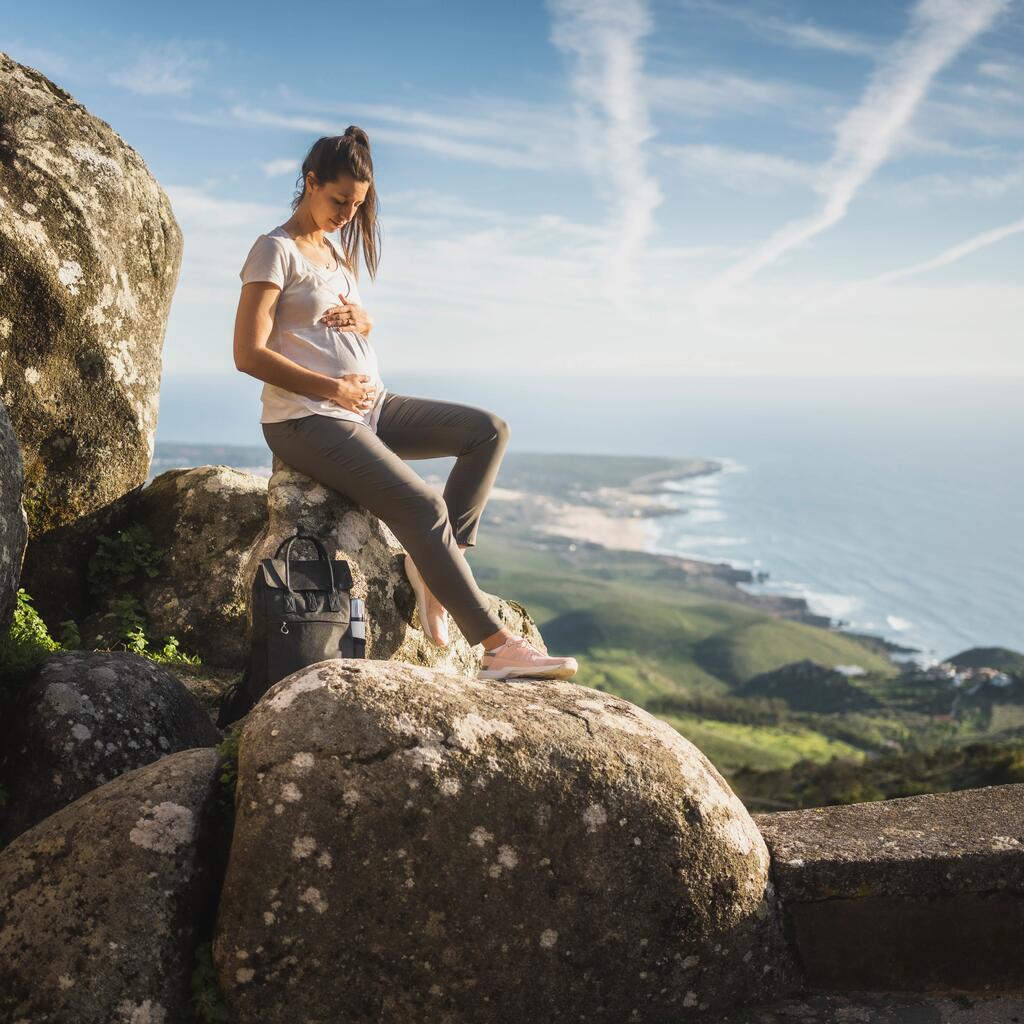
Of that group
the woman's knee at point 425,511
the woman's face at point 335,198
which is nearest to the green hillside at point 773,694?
the woman's knee at point 425,511

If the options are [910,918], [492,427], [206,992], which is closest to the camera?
[206,992]

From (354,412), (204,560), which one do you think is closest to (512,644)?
(354,412)

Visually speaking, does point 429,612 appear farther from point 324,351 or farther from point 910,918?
point 910,918

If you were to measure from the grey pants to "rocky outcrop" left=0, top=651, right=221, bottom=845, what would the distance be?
1.63 meters

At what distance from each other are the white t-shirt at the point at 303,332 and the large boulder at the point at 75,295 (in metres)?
2.20

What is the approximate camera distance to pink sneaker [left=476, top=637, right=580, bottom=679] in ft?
18.2

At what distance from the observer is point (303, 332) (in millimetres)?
6258

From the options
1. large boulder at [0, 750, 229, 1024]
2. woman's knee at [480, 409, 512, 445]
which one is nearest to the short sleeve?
woman's knee at [480, 409, 512, 445]

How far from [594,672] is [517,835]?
133 m

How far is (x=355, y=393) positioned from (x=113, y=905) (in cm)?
341

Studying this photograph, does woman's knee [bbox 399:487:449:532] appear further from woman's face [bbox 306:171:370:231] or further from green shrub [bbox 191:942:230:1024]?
green shrub [bbox 191:942:230:1024]

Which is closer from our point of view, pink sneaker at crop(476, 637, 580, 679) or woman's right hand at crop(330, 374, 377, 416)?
pink sneaker at crop(476, 637, 580, 679)

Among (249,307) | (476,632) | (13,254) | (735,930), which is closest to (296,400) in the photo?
(249,307)

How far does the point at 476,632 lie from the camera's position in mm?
5844
